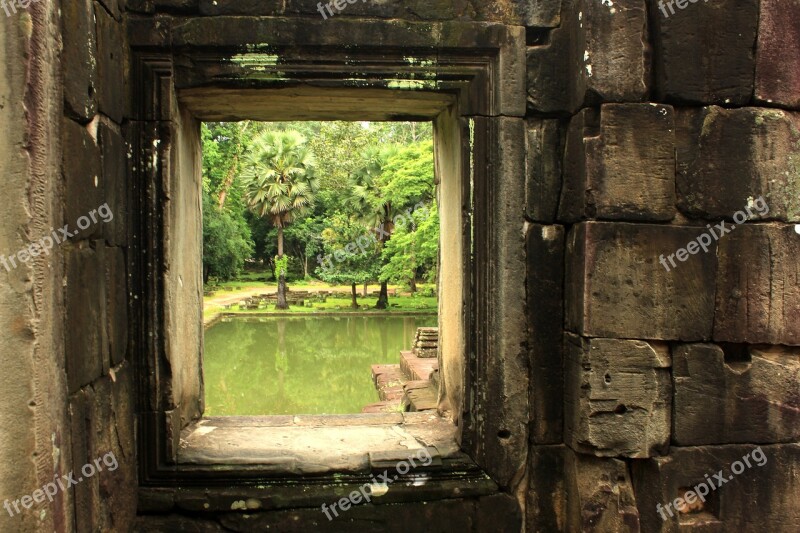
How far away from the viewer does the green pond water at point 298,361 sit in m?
9.62

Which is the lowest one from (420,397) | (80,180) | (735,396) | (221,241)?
(420,397)

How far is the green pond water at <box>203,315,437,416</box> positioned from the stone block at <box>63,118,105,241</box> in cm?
462

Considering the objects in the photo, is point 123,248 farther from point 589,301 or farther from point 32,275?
point 589,301

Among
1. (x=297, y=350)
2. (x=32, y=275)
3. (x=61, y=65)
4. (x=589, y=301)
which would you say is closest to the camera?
(x=32, y=275)

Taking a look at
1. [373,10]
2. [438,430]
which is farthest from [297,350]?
[373,10]

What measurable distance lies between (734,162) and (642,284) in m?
0.72

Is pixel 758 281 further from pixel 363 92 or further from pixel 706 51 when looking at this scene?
pixel 363 92

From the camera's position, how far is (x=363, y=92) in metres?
3.04

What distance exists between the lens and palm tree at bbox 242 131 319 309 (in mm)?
23047

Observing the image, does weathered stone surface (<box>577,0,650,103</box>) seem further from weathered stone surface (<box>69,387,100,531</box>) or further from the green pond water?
the green pond water

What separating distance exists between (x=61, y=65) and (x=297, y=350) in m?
12.2

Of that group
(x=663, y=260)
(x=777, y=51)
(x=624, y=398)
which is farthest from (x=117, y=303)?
(x=777, y=51)

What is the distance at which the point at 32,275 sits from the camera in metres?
1.90

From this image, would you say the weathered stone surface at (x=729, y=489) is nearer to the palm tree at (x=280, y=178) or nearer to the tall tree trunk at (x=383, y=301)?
the tall tree trunk at (x=383, y=301)
